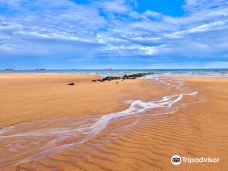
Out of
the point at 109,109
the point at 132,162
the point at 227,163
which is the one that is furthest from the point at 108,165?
the point at 109,109

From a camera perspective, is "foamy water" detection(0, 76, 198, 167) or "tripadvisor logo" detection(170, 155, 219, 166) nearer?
"tripadvisor logo" detection(170, 155, 219, 166)

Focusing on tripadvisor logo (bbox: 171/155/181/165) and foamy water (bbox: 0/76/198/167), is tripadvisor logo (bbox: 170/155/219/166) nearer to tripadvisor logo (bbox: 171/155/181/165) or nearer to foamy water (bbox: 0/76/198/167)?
tripadvisor logo (bbox: 171/155/181/165)

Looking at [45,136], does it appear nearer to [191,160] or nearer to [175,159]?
[175,159]

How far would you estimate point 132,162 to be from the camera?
4785 millimetres

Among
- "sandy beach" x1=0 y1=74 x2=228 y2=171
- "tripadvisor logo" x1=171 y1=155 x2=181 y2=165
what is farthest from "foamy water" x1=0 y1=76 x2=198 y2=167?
"tripadvisor logo" x1=171 y1=155 x2=181 y2=165

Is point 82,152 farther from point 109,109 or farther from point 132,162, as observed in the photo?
point 109,109

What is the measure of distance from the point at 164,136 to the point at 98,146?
1.75 m

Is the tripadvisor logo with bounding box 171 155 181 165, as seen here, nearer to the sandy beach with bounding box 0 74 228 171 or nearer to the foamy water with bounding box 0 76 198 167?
the sandy beach with bounding box 0 74 228 171

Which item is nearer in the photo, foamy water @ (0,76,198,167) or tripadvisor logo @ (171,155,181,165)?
tripadvisor logo @ (171,155,181,165)

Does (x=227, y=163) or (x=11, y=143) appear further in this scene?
(x=11, y=143)

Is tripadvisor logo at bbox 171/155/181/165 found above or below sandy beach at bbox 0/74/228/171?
below

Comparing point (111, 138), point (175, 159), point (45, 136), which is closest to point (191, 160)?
point (175, 159)

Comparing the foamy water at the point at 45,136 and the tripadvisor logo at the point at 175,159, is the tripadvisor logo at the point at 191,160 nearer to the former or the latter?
the tripadvisor logo at the point at 175,159

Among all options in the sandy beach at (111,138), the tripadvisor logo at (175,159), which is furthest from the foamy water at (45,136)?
the tripadvisor logo at (175,159)
